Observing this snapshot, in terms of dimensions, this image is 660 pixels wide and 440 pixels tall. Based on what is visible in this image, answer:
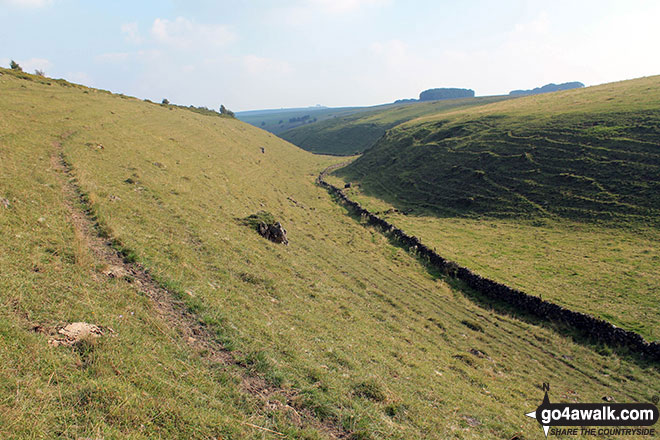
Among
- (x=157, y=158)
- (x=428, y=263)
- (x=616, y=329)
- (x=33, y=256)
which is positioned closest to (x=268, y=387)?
(x=33, y=256)

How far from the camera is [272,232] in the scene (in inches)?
927

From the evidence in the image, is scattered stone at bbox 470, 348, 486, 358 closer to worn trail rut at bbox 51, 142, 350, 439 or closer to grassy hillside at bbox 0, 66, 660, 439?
grassy hillside at bbox 0, 66, 660, 439

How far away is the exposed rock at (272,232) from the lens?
23188 millimetres

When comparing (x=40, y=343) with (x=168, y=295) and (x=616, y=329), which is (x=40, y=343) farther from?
(x=616, y=329)

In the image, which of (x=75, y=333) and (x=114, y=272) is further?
(x=114, y=272)

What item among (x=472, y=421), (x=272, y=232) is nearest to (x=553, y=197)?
(x=272, y=232)

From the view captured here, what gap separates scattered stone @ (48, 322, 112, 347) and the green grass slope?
44.9 m

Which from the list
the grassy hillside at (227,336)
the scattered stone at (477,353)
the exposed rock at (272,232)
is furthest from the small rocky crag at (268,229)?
the scattered stone at (477,353)

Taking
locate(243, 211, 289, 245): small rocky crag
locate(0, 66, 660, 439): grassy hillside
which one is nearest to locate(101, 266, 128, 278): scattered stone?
locate(0, 66, 660, 439): grassy hillside

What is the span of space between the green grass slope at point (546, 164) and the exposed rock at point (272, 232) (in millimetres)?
31469

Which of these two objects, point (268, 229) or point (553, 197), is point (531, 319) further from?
point (553, 197)

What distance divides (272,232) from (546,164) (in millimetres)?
46186

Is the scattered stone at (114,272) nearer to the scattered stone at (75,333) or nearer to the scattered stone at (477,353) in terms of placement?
the scattered stone at (75,333)

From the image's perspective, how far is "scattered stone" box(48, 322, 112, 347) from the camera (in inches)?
267
